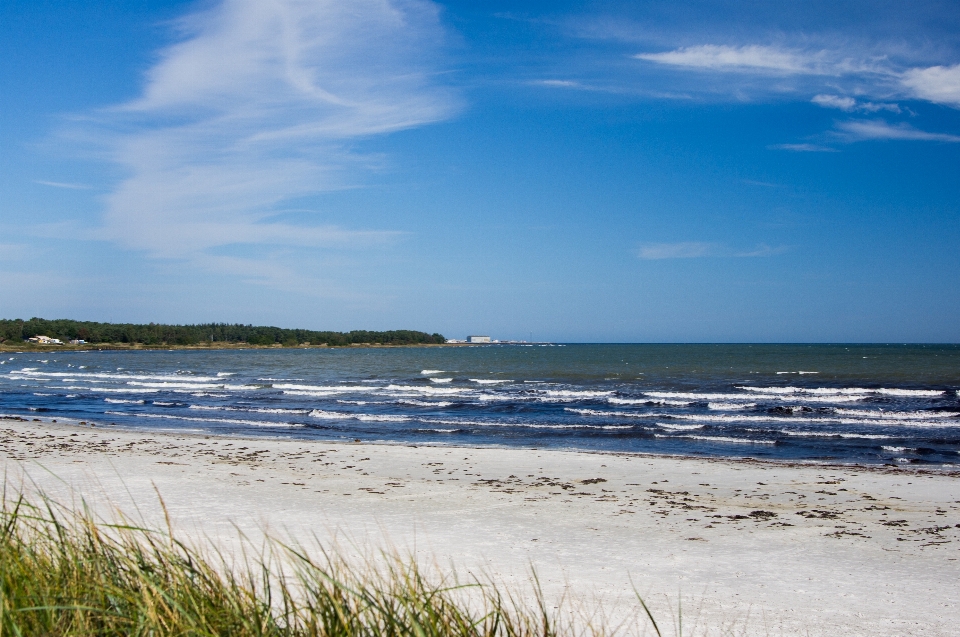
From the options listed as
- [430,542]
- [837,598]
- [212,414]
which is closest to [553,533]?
[430,542]

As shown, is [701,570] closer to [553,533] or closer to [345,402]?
[553,533]

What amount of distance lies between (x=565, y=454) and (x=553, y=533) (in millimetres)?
8178

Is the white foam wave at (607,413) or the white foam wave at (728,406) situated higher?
the white foam wave at (728,406)

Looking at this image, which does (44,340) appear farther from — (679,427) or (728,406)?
(679,427)

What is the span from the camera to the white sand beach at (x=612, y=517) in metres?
6.70

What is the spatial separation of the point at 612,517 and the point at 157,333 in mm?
165207

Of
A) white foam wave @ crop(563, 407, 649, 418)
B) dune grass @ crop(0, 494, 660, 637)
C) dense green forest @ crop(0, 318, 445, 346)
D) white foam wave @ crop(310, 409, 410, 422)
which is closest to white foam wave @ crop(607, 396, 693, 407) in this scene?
white foam wave @ crop(563, 407, 649, 418)

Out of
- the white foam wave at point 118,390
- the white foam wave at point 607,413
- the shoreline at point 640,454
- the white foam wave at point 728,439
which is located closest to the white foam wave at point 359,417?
the shoreline at point 640,454

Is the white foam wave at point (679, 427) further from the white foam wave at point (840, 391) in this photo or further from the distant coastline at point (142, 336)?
the distant coastline at point (142, 336)

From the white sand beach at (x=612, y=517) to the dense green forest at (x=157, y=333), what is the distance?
14577 cm

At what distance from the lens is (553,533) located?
364 inches

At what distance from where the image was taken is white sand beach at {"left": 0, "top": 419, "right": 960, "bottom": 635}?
670 centimetres

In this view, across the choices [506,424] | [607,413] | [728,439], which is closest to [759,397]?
[607,413]

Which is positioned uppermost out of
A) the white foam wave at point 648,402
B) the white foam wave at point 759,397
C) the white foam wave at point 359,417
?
the white foam wave at point 759,397
